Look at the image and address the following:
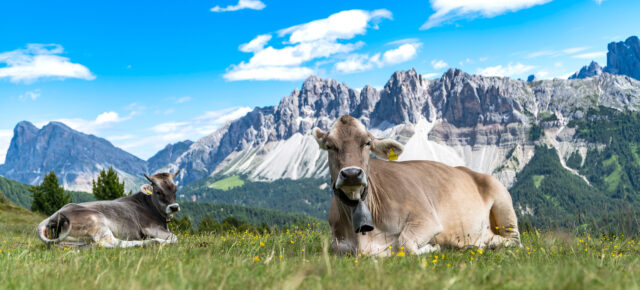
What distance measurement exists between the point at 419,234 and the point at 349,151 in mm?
1895

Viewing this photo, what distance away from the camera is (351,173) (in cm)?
649

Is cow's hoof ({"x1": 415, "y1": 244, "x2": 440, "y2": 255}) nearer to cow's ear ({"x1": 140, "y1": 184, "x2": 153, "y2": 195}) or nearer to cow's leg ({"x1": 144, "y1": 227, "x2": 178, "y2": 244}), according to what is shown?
cow's leg ({"x1": 144, "y1": 227, "x2": 178, "y2": 244})

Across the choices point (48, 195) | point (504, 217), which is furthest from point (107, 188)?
point (504, 217)

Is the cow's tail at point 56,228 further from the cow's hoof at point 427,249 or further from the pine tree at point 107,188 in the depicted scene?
the pine tree at point 107,188

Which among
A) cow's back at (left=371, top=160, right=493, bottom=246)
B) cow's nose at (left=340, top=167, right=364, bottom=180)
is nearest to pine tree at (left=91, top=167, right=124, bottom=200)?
cow's back at (left=371, top=160, right=493, bottom=246)

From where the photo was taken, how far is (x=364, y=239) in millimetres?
7320

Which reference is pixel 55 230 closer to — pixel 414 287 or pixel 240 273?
pixel 240 273

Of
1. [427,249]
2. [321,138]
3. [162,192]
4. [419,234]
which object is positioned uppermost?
[321,138]

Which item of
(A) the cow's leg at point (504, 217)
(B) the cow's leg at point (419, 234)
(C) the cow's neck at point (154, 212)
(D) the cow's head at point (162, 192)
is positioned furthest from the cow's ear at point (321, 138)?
(C) the cow's neck at point (154, 212)

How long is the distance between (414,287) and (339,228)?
4871 millimetres

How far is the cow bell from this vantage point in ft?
23.0

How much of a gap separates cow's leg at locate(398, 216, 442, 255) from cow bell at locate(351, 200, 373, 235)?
72 centimetres

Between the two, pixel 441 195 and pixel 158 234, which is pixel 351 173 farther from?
pixel 158 234

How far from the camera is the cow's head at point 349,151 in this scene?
21.5ft
